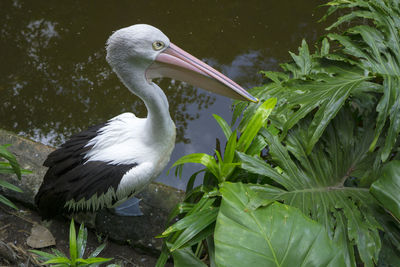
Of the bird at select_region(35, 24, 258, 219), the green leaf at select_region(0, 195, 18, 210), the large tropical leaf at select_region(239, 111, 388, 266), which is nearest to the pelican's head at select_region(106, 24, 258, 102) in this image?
the bird at select_region(35, 24, 258, 219)

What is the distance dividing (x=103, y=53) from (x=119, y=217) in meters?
1.99

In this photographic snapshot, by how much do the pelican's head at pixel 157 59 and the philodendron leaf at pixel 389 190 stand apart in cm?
85

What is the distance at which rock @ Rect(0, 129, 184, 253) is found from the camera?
2398mm

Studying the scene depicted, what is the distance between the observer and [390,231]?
1.65 metres

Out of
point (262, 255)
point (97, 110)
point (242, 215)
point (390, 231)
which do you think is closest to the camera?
point (262, 255)

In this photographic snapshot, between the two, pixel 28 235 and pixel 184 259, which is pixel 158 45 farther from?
pixel 28 235

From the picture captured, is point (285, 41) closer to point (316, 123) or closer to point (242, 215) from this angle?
point (316, 123)

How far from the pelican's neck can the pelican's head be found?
0.13 ft

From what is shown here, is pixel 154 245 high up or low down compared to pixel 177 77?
down

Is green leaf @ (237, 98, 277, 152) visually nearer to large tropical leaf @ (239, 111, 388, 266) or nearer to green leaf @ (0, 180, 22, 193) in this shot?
large tropical leaf @ (239, 111, 388, 266)

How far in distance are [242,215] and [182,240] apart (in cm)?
46

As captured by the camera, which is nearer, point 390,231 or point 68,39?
point 390,231

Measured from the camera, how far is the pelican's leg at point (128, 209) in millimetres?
2467

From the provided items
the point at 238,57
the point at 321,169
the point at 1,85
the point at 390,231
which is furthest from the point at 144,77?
the point at 1,85
